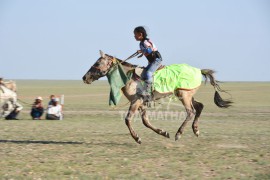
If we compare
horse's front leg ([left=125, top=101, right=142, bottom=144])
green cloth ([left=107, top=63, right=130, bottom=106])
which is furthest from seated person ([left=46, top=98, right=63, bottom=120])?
horse's front leg ([left=125, top=101, right=142, bottom=144])

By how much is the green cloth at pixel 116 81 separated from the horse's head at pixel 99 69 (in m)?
0.15

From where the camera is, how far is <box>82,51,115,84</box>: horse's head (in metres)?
11.8

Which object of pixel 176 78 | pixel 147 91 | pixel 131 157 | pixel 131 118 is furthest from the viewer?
pixel 176 78

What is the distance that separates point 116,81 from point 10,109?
37.2ft

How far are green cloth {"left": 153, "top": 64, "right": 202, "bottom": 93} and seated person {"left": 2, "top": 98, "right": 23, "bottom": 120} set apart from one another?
1148cm

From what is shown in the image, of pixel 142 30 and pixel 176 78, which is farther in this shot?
pixel 176 78

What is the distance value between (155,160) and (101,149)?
1.88 metres

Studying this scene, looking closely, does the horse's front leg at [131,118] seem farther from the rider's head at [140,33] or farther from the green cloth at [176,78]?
the rider's head at [140,33]

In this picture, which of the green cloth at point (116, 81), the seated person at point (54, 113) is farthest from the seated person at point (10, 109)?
the green cloth at point (116, 81)

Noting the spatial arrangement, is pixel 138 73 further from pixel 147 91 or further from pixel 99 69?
pixel 99 69

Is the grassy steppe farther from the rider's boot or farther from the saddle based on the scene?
the saddle

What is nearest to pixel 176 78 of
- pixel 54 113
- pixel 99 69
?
pixel 99 69

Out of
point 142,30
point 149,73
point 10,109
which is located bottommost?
point 10,109

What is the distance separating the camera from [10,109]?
21.7 m
